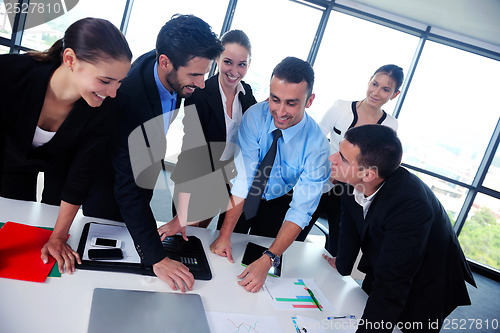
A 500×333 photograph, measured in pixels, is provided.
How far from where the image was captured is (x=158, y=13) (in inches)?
163

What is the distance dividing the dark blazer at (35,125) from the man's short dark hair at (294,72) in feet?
2.48

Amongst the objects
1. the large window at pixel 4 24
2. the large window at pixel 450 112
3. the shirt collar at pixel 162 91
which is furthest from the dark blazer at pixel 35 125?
the large window at pixel 450 112

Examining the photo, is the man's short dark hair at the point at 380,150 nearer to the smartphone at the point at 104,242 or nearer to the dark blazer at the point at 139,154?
the dark blazer at the point at 139,154

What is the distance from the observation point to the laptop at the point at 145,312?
0.87 m

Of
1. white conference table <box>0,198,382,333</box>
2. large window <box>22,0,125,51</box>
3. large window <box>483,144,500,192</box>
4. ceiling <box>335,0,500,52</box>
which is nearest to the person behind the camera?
white conference table <box>0,198,382,333</box>

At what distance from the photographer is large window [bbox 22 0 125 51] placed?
3.93m

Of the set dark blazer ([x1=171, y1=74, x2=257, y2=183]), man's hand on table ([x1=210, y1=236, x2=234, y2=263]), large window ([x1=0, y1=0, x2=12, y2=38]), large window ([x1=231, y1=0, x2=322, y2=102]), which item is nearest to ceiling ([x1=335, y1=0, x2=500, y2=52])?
large window ([x1=231, y1=0, x2=322, y2=102])

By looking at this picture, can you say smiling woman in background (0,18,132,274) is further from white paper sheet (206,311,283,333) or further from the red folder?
white paper sheet (206,311,283,333)

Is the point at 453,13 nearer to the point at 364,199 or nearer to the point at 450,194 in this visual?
the point at 450,194

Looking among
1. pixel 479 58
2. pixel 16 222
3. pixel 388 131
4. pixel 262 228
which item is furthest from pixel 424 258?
pixel 479 58

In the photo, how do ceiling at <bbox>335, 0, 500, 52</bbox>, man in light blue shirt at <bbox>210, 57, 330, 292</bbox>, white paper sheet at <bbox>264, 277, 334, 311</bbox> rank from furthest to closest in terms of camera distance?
ceiling at <bbox>335, 0, 500, 52</bbox>
man in light blue shirt at <bbox>210, 57, 330, 292</bbox>
white paper sheet at <bbox>264, 277, 334, 311</bbox>

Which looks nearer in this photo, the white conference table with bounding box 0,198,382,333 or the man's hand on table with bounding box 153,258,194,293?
the white conference table with bounding box 0,198,382,333

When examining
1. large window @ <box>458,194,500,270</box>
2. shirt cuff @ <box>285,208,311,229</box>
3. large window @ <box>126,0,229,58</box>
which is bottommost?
large window @ <box>458,194,500,270</box>

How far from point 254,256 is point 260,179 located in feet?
1.39
